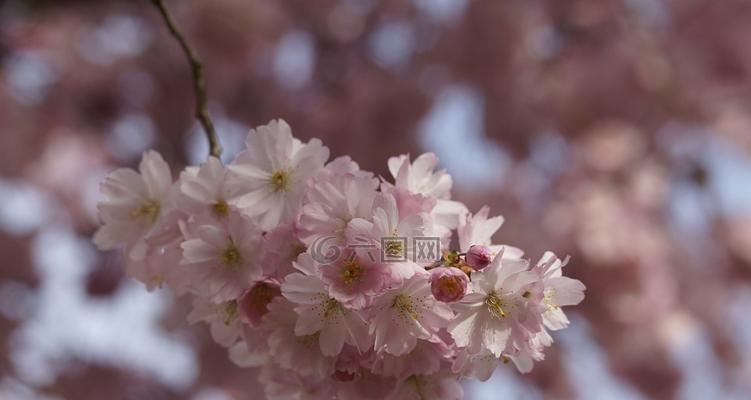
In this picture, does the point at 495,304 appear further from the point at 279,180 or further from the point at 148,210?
the point at 148,210

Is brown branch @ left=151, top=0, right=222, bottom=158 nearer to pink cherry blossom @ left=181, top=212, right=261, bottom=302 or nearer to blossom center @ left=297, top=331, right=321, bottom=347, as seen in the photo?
pink cherry blossom @ left=181, top=212, right=261, bottom=302

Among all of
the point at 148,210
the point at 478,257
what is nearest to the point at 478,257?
the point at 478,257

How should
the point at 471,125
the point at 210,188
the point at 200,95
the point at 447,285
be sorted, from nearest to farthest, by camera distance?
the point at 447,285
the point at 210,188
the point at 200,95
the point at 471,125

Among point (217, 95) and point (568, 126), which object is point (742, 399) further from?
point (217, 95)

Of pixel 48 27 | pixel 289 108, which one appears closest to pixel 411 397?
pixel 289 108

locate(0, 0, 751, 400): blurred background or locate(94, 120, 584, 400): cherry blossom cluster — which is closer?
locate(94, 120, 584, 400): cherry blossom cluster

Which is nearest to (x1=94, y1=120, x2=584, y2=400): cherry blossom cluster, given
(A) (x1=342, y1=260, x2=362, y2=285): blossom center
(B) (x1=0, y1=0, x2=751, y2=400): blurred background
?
(A) (x1=342, y1=260, x2=362, y2=285): blossom center
